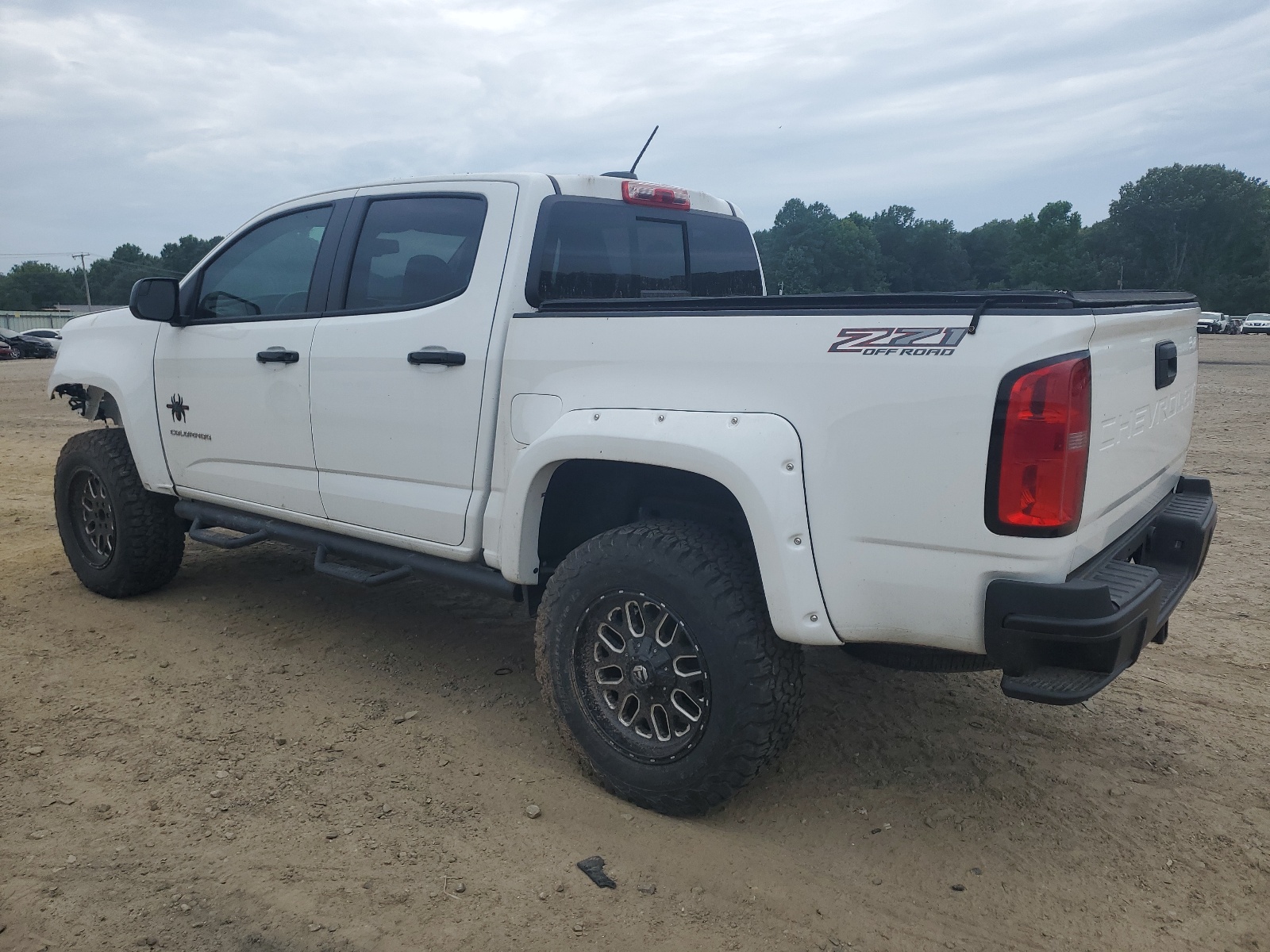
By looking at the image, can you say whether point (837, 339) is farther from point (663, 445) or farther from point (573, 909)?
point (573, 909)

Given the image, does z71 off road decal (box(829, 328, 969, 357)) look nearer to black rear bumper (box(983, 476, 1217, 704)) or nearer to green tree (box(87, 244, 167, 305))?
black rear bumper (box(983, 476, 1217, 704))

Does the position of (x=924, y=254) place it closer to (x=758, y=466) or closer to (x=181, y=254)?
(x=758, y=466)

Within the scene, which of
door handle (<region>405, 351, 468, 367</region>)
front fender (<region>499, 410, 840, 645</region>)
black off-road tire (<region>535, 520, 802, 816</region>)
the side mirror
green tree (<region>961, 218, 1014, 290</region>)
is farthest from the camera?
green tree (<region>961, 218, 1014, 290</region>)

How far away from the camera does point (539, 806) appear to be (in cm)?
312

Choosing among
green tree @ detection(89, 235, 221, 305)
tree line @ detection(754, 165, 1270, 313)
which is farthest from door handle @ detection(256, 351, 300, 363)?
green tree @ detection(89, 235, 221, 305)

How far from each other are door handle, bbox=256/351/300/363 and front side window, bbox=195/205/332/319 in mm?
200

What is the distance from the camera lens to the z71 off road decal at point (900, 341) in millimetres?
2391

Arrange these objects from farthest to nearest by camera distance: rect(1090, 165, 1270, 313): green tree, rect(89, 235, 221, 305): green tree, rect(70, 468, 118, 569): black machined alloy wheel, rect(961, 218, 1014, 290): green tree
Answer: rect(89, 235, 221, 305): green tree → rect(1090, 165, 1270, 313): green tree → rect(961, 218, 1014, 290): green tree → rect(70, 468, 118, 569): black machined alloy wheel

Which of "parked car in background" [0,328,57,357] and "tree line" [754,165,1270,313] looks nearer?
"parked car in background" [0,328,57,357]

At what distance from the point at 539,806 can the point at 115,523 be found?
314 centimetres

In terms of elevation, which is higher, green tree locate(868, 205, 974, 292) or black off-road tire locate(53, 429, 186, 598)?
green tree locate(868, 205, 974, 292)

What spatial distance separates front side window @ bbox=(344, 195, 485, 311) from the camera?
3.60 meters

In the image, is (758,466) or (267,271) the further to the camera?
(267,271)

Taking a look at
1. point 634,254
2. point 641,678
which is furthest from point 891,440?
point 634,254
